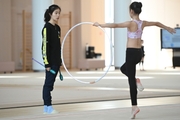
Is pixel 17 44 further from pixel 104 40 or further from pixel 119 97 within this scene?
pixel 119 97

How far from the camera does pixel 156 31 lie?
22.1 m

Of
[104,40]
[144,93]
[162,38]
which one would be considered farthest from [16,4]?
[144,93]

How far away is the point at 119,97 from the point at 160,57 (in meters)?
15.8

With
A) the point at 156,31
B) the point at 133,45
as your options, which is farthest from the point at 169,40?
the point at 133,45

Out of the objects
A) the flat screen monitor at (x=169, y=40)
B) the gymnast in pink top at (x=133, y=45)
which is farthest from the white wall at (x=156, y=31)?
the gymnast in pink top at (x=133, y=45)

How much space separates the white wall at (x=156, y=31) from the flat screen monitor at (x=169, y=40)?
33.4 inches

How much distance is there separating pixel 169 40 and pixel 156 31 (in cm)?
118

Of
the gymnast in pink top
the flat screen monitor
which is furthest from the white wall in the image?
the gymnast in pink top

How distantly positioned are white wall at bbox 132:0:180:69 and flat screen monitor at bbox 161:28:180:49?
848mm

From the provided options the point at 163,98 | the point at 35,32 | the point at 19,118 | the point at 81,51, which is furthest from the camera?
the point at 81,51

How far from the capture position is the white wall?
71.9 ft

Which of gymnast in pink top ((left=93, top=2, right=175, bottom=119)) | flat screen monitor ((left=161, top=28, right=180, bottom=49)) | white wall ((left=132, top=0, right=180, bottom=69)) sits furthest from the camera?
white wall ((left=132, top=0, right=180, bottom=69))

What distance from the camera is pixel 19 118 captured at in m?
4.62

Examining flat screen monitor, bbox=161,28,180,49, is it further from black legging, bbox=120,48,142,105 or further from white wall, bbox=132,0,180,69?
black legging, bbox=120,48,142,105
